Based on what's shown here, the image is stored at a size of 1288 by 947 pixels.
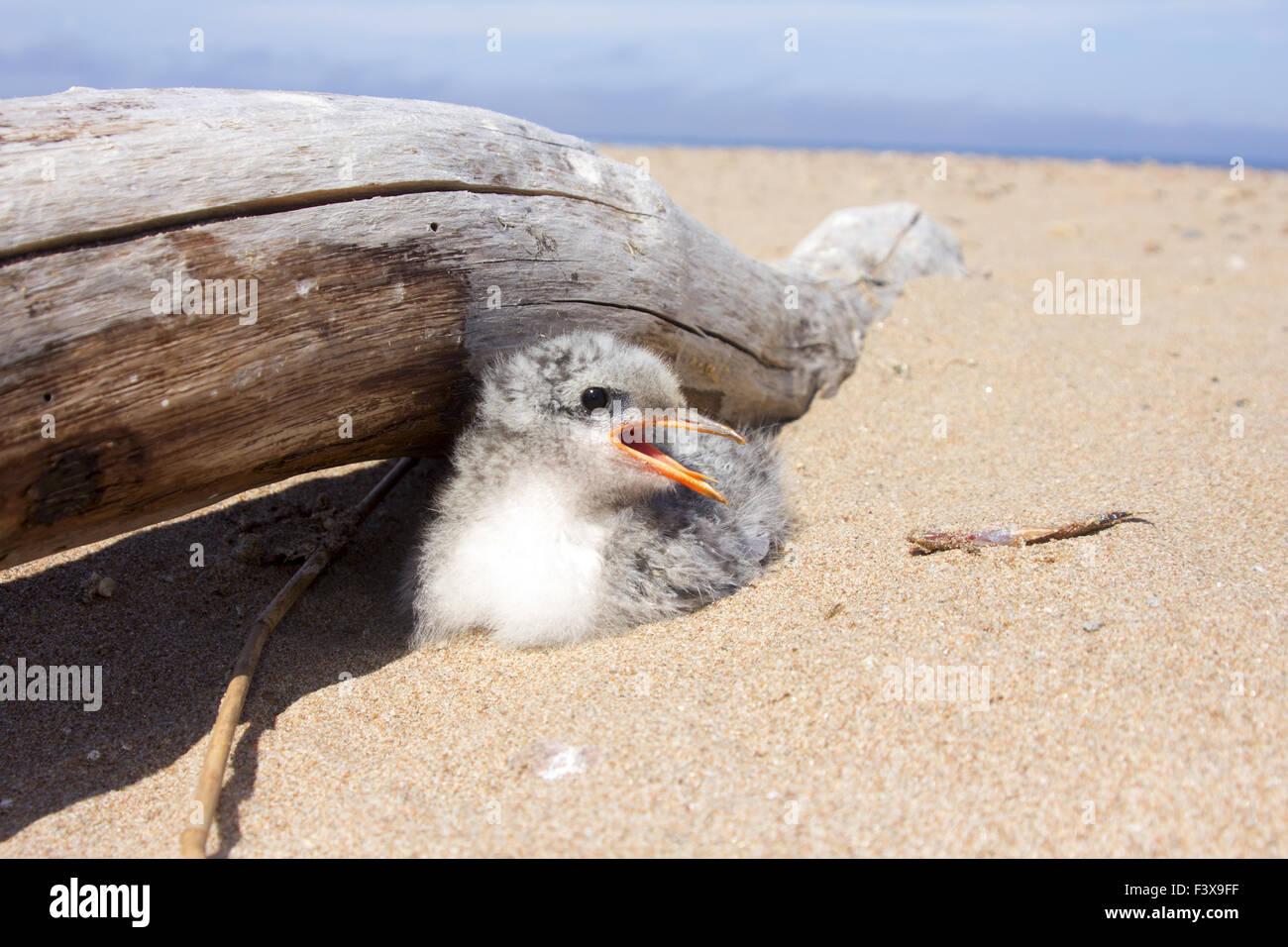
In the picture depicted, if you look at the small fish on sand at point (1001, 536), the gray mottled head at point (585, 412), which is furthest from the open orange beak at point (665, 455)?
the small fish on sand at point (1001, 536)

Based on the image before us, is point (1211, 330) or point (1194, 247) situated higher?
point (1194, 247)

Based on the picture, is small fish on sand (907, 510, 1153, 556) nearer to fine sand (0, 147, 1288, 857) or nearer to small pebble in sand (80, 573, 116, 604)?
fine sand (0, 147, 1288, 857)

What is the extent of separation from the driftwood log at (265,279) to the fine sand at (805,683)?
2.36 ft

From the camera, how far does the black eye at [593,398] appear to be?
10.8 ft

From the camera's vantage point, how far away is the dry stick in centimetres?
239

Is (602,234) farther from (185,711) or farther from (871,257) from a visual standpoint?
(871,257)

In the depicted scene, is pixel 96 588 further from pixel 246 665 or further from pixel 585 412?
pixel 585 412

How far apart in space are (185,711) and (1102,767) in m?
2.85

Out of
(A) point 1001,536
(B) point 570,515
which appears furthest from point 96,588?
(A) point 1001,536

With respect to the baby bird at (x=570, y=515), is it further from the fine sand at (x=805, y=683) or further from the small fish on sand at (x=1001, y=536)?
the small fish on sand at (x=1001, y=536)

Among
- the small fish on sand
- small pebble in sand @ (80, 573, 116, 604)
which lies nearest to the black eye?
the small fish on sand

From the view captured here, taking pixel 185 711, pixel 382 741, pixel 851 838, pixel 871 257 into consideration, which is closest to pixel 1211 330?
pixel 871 257

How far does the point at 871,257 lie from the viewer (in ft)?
20.4
